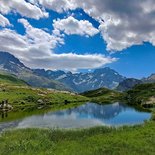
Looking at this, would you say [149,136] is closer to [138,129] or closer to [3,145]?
[138,129]

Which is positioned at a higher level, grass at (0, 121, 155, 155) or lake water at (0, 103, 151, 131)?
lake water at (0, 103, 151, 131)

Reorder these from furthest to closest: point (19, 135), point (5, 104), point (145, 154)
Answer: point (5, 104) → point (19, 135) → point (145, 154)

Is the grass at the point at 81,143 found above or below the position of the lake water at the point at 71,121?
below

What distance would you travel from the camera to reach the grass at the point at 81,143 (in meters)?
48.1

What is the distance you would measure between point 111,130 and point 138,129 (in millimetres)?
6575

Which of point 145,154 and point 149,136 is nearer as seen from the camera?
point 145,154

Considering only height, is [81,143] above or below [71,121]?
below

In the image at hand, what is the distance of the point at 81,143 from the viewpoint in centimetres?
5425

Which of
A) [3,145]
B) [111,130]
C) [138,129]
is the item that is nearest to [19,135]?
[3,145]

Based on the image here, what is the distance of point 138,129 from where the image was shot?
226ft

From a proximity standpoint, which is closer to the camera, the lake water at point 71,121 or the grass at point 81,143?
the grass at point 81,143

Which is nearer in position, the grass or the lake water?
the grass

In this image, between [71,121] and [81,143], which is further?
[71,121]

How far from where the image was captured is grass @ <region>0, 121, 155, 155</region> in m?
48.1
